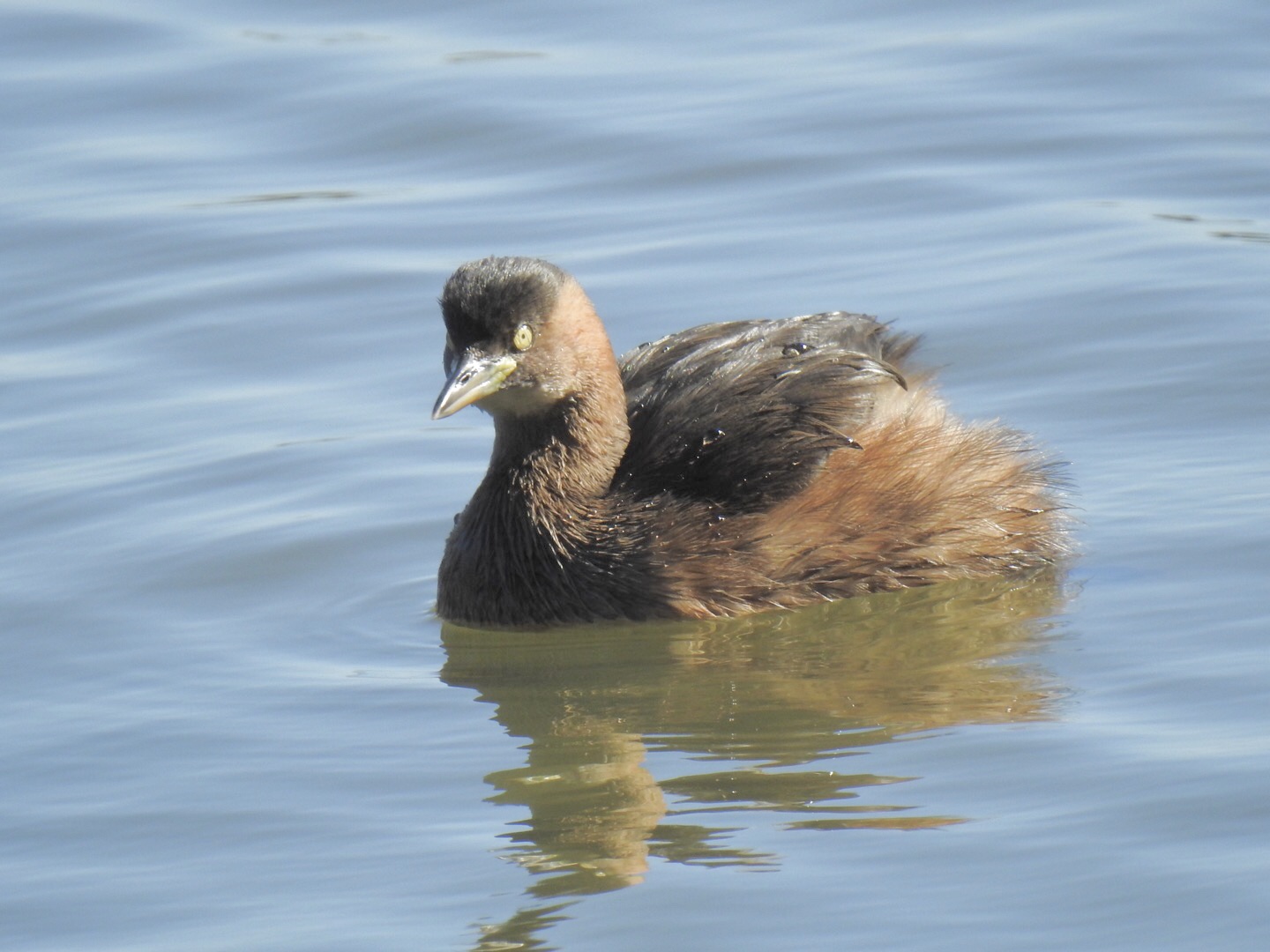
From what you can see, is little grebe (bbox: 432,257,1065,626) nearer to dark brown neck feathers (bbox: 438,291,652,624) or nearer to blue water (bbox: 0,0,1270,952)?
dark brown neck feathers (bbox: 438,291,652,624)

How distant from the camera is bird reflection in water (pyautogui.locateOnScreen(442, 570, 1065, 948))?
19.5 ft

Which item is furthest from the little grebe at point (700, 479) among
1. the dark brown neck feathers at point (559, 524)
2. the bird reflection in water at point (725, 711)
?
the bird reflection in water at point (725, 711)

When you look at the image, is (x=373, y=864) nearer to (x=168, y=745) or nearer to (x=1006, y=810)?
(x=168, y=745)

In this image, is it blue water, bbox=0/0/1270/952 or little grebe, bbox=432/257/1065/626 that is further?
little grebe, bbox=432/257/1065/626

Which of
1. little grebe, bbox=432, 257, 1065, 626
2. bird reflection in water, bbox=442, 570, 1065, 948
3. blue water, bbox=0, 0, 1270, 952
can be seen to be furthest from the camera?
little grebe, bbox=432, 257, 1065, 626

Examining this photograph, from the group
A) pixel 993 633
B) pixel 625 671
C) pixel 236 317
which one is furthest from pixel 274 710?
pixel 236 317

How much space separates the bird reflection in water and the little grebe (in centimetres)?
12

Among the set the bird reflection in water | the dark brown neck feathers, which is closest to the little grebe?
the dark brown neck feathers

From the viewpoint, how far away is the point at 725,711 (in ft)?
22.6

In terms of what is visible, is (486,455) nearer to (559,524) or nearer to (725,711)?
(559,524)

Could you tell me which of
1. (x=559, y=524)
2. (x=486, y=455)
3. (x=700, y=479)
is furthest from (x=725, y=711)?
(x=486, y=455)

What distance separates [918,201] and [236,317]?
329cm

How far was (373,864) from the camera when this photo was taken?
231 inches

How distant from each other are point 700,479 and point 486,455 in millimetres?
1584
